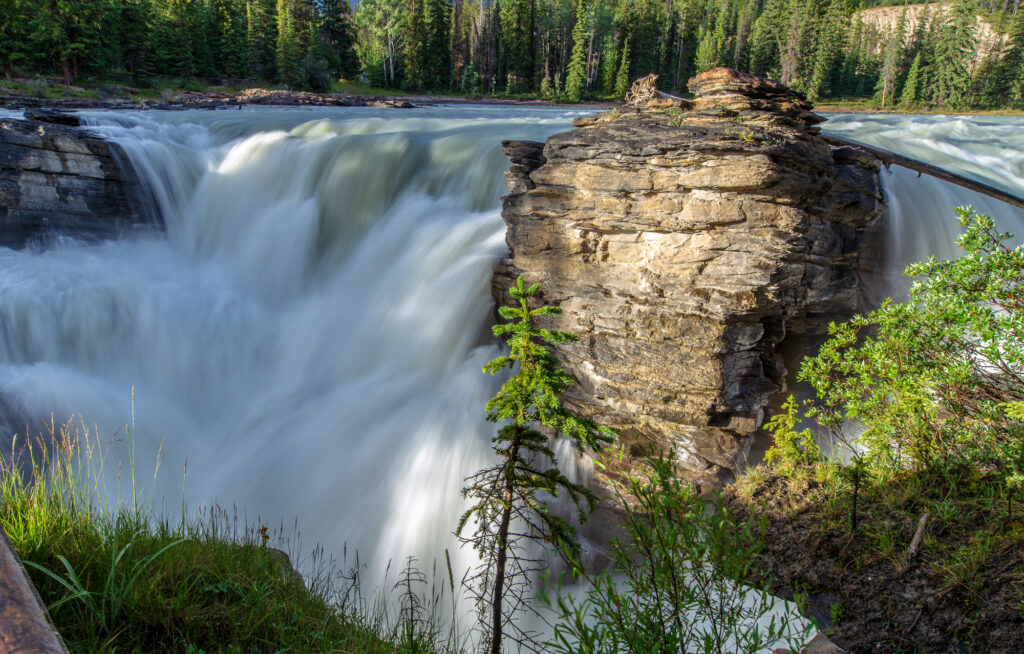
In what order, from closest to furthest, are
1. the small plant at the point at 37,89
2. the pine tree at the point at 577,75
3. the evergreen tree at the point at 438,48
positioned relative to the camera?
the small plant at the point at 37,89 → the pine tree at the point at 577,75 → the evergreen tree at the point at 438,48

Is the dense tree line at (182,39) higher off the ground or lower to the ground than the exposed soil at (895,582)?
higher

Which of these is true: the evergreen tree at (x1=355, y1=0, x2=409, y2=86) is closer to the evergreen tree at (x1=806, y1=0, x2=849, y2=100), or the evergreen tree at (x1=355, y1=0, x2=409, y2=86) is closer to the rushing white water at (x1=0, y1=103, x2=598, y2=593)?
the evergreen tree at (x1=806, y1=0, x2=849, y2=100)

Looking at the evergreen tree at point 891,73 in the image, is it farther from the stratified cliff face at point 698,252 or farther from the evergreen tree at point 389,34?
the stratified cliff face at point 698,252

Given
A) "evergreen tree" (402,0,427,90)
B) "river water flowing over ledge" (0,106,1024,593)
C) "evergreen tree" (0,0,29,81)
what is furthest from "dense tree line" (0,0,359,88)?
"river water flowing over ledge" (0,106,1024,593)

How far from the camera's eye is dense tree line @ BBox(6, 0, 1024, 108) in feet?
114

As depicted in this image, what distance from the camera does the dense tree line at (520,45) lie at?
3475cm

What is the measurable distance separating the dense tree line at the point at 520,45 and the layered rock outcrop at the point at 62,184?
2903 centimetres

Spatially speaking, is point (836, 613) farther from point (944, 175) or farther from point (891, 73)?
point (891, 73)

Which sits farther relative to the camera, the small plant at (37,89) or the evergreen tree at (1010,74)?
the evergreen tree at (1010,74)

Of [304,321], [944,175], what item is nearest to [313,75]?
[304,321]

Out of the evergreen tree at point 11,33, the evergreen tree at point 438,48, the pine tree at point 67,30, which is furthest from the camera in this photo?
the evergreen tree at point 438,48

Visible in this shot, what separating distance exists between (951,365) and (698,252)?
92.2 inches

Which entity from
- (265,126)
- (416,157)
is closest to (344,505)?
(416,157)

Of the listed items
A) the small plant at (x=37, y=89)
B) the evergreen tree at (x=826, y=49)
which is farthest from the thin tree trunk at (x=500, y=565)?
the evergreen tree at (x=826, y=49)
